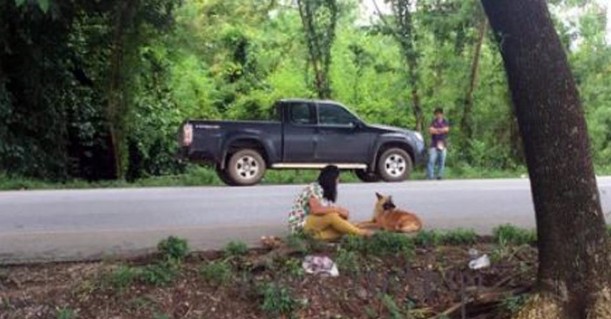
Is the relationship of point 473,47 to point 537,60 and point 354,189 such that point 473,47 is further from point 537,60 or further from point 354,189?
point 537,60

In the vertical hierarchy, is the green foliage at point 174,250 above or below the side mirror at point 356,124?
below

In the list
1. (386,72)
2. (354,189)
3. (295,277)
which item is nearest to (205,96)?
(386,72)

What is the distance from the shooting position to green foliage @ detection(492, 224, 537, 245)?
767cm

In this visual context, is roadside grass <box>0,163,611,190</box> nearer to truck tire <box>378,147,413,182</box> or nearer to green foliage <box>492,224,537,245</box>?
truck tire <box>378,147,413,182</box>

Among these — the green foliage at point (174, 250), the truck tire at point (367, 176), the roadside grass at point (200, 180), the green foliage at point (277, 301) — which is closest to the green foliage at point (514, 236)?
the green foliage at point (277, 301)

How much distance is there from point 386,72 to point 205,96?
5308 millimetres

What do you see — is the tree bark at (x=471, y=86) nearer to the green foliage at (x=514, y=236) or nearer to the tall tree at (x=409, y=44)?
the tall tree at (x=409, y=44)

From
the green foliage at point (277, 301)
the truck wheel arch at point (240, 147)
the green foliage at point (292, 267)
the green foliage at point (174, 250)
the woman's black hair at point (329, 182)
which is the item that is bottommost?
the green foliage at point (277, 301)

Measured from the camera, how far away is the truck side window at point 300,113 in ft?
58.0

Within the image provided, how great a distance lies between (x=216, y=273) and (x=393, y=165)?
1244 centimetres

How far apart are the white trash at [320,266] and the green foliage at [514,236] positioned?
180 cm

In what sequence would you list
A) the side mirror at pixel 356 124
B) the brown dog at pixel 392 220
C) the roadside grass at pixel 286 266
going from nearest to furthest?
the roadside grass at pixel 286 266, the brown dog at pixel 392 220, the side mirror at pixel 356 124

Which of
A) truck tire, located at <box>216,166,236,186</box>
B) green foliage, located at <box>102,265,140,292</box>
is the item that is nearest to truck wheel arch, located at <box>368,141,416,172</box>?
truck tire, located at <box>216,166,236,186</box>

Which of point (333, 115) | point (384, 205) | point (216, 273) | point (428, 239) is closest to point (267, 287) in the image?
point (216, 273)
